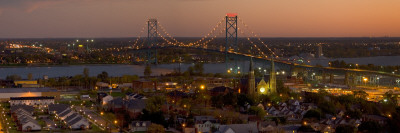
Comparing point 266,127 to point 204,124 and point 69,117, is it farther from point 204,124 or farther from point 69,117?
point 69,117

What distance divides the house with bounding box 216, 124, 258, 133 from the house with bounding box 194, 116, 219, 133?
59cm

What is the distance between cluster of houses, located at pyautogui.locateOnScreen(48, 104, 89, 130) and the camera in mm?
10992

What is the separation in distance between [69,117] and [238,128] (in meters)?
3.43

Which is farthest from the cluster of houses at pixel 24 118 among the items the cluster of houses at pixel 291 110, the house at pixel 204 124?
the cluster of houses at pixel 291 110

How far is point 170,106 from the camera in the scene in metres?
13.5

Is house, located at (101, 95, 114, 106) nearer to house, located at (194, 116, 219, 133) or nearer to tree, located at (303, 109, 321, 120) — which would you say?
house, located at (194, 116, 219, 133)

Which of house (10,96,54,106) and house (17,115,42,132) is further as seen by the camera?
house (10,96,54,106)

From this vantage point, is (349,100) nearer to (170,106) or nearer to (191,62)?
(170,106)

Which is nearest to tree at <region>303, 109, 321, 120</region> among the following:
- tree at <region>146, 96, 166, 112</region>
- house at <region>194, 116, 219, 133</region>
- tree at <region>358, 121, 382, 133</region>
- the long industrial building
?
tree at <region>358, 121, 382, 133</region>

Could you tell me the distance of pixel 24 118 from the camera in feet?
37.1

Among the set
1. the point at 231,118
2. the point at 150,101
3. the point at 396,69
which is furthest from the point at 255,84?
the point at 396,69

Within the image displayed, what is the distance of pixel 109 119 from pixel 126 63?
2225cm

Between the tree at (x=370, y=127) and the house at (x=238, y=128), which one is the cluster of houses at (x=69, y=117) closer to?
the house at (x=238, y=128)

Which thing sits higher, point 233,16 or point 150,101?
point 233,16
